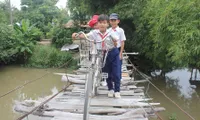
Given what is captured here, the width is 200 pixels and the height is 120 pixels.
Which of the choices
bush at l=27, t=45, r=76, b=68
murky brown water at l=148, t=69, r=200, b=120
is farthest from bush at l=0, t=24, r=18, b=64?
murky brown water at l=148, t=69, r=200, b=120

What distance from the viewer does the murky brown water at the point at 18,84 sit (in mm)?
6231

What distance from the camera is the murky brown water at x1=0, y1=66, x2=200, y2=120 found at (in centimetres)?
602

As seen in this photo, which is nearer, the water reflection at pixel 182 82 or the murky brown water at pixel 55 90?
the murky brown water at pixel 55 90

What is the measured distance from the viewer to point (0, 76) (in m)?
9.29

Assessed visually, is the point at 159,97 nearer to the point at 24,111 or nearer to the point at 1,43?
the point at 24,111

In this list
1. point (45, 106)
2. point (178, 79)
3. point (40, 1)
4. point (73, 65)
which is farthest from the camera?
point (40, 1)

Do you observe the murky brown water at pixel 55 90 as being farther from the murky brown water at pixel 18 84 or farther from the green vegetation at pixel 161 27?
the green vegetation at pixel 161 27

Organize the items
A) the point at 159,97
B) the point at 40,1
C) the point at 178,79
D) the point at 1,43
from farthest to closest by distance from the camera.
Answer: the point at 40,1 → the point at 1,43 → the point at 178,79 → the point at 159,97

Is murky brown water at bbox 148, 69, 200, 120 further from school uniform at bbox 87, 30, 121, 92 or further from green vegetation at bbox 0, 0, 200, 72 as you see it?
school uniform at bbox 87, 30, 121, 92

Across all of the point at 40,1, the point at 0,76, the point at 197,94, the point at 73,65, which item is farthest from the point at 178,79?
the point at 40,1

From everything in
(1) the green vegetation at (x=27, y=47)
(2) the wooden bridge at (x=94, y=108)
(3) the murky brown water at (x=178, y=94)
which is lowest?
(3) the murky brown water at (x=178, y=94)

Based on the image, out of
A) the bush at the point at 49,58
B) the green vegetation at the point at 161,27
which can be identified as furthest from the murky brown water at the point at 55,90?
the green vegetation at the point at 161,27

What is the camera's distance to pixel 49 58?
34.1 feet

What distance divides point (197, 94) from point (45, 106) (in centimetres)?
583
